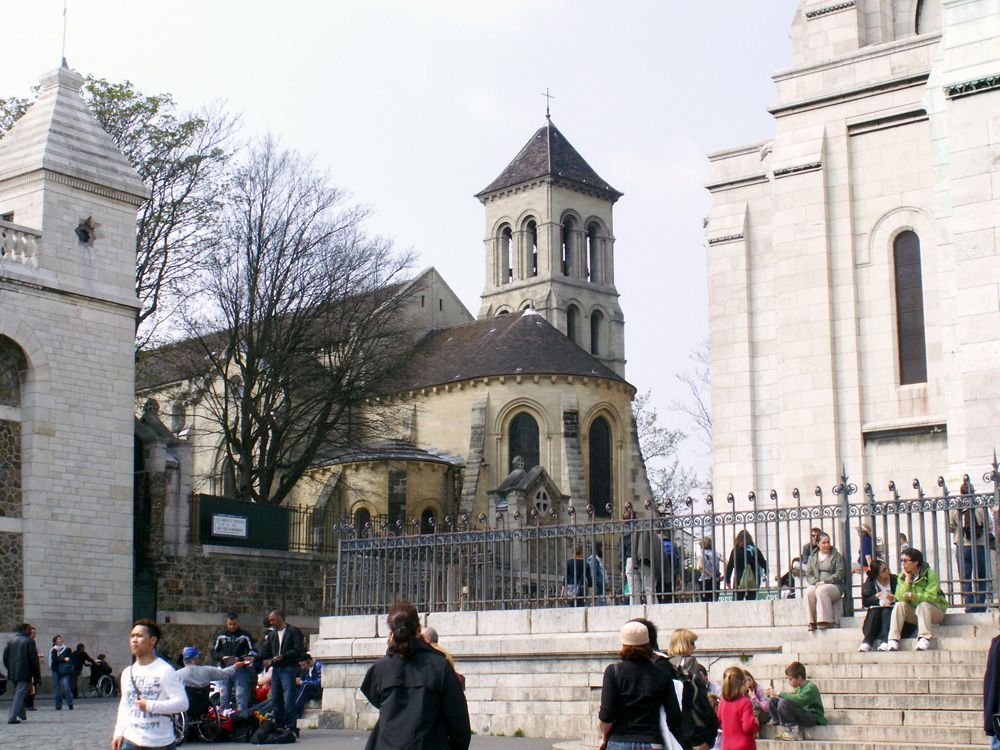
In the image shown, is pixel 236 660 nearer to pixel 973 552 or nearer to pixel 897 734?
pixel 897 734

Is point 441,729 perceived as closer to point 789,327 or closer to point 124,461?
point 789,327

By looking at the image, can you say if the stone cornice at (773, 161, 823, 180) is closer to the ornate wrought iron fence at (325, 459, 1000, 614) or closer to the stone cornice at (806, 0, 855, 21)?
the stone cornice at (806, 0, 855, 21)

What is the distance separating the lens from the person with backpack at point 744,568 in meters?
15.4

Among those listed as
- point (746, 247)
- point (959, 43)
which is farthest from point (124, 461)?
point (959, 43)

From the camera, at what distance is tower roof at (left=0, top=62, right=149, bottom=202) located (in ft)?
91.0

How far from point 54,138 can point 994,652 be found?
23.5 meters

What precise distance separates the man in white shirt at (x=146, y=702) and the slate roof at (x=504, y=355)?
42220 millimetres

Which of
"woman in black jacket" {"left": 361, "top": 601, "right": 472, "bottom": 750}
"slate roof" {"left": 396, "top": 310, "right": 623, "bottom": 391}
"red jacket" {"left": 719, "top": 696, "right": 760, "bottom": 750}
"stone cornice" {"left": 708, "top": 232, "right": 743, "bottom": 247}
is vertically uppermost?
"slate roof" {"left": 396, "top": 310, "right": 623, "bottom": 391}

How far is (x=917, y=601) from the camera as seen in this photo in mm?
14125

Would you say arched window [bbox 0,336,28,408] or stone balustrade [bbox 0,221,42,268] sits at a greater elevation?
stone balustrade [bbox 0,221,42,268]

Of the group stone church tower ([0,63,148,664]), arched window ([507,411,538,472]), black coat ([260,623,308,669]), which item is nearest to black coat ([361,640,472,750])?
black coat ([260,623,308,669])

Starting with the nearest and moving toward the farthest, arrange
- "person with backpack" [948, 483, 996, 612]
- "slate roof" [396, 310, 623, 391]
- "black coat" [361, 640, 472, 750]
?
1. "black coat" [361, 640, 472, 750]
2. "person with backpack" [948, 483, 996, 612]
3. "slate roof" [396, 310, 623, 391]

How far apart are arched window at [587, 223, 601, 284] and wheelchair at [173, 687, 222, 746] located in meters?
65.0

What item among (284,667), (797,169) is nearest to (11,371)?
(284,667)
